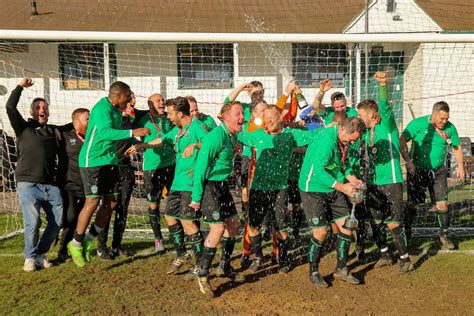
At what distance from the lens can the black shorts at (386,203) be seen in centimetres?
646

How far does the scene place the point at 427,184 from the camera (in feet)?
24.8

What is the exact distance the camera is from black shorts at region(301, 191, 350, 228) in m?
5.99

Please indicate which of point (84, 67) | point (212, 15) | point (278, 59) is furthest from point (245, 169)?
point (212, 15)

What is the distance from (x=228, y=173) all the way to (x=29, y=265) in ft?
8.69

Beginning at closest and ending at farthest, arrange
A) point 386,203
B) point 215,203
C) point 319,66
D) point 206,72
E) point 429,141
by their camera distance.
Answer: point 215,203
point 386,203
point 429,141
point 206,72
point 319,66

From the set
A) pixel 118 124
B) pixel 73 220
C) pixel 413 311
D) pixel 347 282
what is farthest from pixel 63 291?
pixel 413 311

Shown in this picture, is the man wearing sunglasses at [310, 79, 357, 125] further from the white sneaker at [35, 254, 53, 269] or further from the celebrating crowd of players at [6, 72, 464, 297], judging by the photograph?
the white sneaker at [35, 254, 53, 269]

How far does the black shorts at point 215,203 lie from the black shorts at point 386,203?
1791 millimetres

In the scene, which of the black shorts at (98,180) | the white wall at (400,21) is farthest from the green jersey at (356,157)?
the white wall at (400,21)

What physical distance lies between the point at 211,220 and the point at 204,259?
40 centimetres

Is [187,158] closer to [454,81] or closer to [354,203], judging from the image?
[354,203]

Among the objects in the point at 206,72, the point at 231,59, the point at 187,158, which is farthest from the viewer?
the point at 231,59

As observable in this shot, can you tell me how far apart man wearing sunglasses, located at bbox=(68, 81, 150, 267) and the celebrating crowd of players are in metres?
0.01

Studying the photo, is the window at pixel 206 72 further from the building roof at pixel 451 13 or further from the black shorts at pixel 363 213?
the building roof at pixel 451 13
